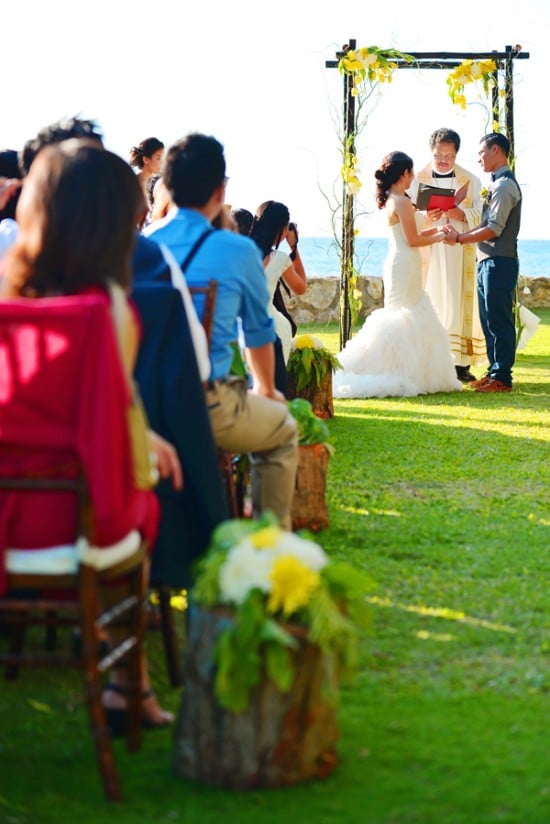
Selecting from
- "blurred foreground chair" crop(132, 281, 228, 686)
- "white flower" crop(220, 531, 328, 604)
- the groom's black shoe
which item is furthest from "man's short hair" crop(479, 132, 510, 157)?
"white flower" crop(220, 531, 328, 604)

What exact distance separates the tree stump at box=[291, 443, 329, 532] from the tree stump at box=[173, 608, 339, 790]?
2.27m

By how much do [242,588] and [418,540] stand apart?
2.37 metres

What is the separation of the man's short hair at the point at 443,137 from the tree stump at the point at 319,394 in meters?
2.90

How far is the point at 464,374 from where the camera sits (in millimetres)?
10250

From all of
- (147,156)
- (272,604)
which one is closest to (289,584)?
(272,604)

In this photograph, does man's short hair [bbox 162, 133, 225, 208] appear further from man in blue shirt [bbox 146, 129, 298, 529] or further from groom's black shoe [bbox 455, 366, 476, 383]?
groom's black shoe [bbox 455, 366, 476, 383]

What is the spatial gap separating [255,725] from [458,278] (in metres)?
8.03

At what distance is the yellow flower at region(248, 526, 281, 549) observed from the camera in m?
2.60

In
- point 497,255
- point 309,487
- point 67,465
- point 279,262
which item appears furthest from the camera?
point 497,255

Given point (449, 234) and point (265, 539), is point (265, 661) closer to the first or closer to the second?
point (265, 539)

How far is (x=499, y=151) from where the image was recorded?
916 cm

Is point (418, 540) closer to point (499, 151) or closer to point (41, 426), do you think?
point (41, 426)

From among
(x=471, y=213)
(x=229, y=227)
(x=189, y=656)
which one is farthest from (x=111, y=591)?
(x=471, y=213)

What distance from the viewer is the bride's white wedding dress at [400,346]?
9227 millimetres
